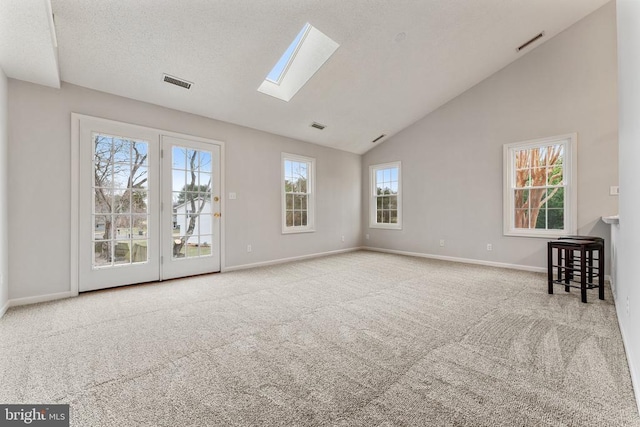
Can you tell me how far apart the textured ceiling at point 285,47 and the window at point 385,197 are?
1.73 meters

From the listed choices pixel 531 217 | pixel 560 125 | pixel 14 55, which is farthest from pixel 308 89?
pixel 531 217

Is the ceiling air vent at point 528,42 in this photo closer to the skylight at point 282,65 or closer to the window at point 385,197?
the window at point 385,197

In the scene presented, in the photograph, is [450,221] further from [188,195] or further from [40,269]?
[40,269]

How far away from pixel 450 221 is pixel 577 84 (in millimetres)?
2734

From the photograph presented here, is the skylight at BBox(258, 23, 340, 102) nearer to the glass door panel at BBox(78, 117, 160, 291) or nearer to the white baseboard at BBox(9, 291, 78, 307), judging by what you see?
the glass door panel at BBox(78, 117, 160, 291)

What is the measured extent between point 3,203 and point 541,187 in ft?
22.7

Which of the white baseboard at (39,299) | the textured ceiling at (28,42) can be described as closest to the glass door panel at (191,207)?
the white baseboard at (39,299)

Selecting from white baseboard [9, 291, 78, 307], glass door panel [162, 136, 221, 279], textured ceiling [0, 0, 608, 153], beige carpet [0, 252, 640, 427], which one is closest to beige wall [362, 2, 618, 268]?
textured ceiling [0, 0, 608, 153]

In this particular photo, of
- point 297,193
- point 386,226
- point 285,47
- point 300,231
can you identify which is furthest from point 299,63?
point 386,226

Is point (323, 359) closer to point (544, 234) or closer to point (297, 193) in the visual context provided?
point (297, 193)

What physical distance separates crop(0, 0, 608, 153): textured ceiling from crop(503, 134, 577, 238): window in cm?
156

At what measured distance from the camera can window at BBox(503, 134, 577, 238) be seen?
13.6ft

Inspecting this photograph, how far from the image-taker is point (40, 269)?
9.95ft

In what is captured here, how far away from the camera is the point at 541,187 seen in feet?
14.6
